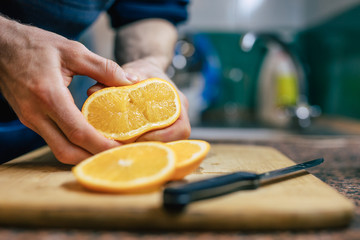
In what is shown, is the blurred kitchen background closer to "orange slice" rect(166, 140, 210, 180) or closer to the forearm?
the forearm

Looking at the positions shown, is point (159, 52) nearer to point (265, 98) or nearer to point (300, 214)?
point (300, 214)

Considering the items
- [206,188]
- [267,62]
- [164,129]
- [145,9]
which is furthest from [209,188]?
[267,62]

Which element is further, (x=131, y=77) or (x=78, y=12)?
(x=78, y=12)

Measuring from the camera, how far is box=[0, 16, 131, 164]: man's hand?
647 millimetres

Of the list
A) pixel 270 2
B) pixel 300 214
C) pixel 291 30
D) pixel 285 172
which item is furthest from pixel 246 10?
pixel 300 214

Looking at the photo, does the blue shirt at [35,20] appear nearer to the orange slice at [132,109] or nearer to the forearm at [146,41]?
the forearm at [146,41]

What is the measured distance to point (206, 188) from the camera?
19.2 inches

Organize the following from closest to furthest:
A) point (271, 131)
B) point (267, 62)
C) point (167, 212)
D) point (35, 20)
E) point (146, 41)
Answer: point (167, 212) < point (35, 20) < point (146, 41) < point (271, 131) < point (267, 62)

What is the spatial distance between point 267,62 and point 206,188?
187 centimetres

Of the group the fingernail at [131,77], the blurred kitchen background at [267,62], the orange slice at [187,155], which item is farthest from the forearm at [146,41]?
the blurred kitchen background at [267,62]

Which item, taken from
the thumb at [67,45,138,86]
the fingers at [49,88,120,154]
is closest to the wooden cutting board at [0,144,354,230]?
the fingers at [49,88,120,154]

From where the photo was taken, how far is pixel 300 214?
471mm

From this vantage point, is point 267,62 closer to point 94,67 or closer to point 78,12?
point 78,12

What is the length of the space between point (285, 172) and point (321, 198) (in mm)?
109
